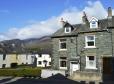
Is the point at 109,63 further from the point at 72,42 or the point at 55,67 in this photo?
the point at 55,67

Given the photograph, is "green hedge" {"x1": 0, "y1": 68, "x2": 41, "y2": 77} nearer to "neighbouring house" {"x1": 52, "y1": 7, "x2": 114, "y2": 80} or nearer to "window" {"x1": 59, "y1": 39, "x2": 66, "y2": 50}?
"neighbouring house" {"x1": 52, "y1": 7, "x2": 114, "y2": 80}

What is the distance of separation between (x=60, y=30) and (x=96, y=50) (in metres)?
9.34

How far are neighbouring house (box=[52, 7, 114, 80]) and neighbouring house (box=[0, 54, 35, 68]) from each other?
115 ft

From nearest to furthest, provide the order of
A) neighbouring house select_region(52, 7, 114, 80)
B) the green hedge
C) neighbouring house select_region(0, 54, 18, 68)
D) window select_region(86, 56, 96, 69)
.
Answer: neighbouring house select_region(52, 7, 114, 80) → window select_region(86, 56, 96, 69) → the green hedge → neighbouring house select_region(0, 54, 18, 68)

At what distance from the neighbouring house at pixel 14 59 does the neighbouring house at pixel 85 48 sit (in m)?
35.2

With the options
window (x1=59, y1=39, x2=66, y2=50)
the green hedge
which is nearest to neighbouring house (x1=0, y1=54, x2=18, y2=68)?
the green hedge

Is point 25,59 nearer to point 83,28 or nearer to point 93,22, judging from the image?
point 83,28

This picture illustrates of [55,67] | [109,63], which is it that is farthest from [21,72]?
[109,63]

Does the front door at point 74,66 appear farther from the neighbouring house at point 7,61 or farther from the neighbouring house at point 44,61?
the neighbouring house at point 44,61

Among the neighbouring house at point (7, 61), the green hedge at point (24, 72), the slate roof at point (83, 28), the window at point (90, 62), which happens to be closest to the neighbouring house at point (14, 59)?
the neighbouring house at point (7, 61)

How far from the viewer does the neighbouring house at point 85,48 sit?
3834 centimetres

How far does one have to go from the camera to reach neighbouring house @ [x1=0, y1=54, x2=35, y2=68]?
3009 inches

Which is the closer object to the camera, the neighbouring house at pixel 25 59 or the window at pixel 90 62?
the window at pixel 90 62

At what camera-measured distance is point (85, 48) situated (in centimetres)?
4050
